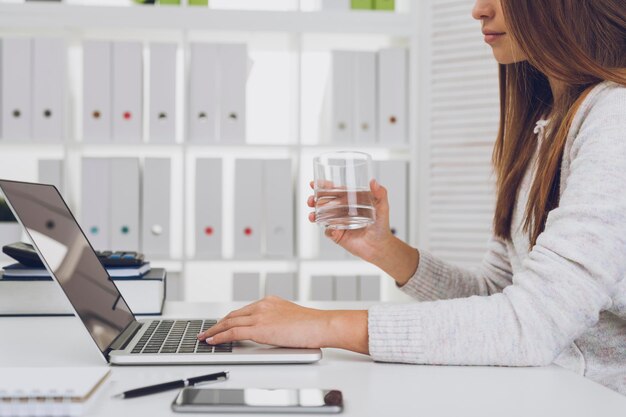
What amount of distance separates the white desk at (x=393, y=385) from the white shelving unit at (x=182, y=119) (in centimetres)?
156

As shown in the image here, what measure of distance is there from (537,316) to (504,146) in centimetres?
54

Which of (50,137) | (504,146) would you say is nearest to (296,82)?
(50,137)

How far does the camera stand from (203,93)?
7.66 ft

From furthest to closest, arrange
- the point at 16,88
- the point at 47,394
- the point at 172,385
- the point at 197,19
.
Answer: the point at 197,19 < the point at 16,88 < the point at 172,385 < the point at 47,394

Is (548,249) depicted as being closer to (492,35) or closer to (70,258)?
(492,35)

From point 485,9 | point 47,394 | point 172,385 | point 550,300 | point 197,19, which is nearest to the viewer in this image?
point 47,394

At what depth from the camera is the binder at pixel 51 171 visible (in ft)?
7.50

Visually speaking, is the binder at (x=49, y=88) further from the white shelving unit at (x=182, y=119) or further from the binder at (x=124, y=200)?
the binder at (x=124, y=200)

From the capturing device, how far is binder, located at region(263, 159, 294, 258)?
233 centimetres

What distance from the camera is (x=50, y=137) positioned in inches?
90.7

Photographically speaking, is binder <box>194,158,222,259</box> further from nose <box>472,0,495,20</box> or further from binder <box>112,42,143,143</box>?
nose <box>472,0,495,20</box>

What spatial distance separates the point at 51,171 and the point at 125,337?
160cm

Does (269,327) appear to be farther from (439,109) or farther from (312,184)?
(439,109)

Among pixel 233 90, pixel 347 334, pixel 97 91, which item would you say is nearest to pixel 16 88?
pixel 97 91
